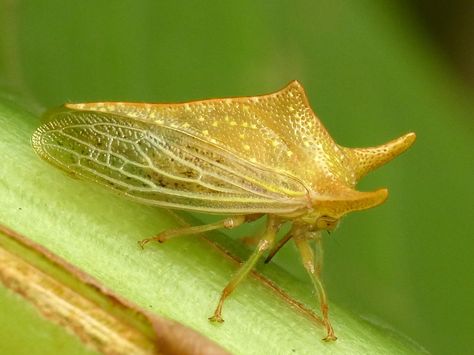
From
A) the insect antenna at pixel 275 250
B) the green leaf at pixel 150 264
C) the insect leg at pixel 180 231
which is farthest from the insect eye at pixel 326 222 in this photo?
the green leaf at pixel 150 264

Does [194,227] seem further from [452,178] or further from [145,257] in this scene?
[452,178]

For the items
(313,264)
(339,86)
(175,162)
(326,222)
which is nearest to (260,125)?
(175,162)

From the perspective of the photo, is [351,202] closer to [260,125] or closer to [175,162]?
[260,125]

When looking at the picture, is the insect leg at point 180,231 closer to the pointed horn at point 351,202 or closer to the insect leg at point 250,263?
the insect leg at point 250,263

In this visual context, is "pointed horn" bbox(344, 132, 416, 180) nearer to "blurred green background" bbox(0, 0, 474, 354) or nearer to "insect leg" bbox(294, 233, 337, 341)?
"insect leg" bbox(294, 233, 337, 341)

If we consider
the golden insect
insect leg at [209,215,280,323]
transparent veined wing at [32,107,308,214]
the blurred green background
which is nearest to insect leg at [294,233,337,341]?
the golden insect

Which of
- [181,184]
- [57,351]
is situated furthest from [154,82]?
[57,351]
